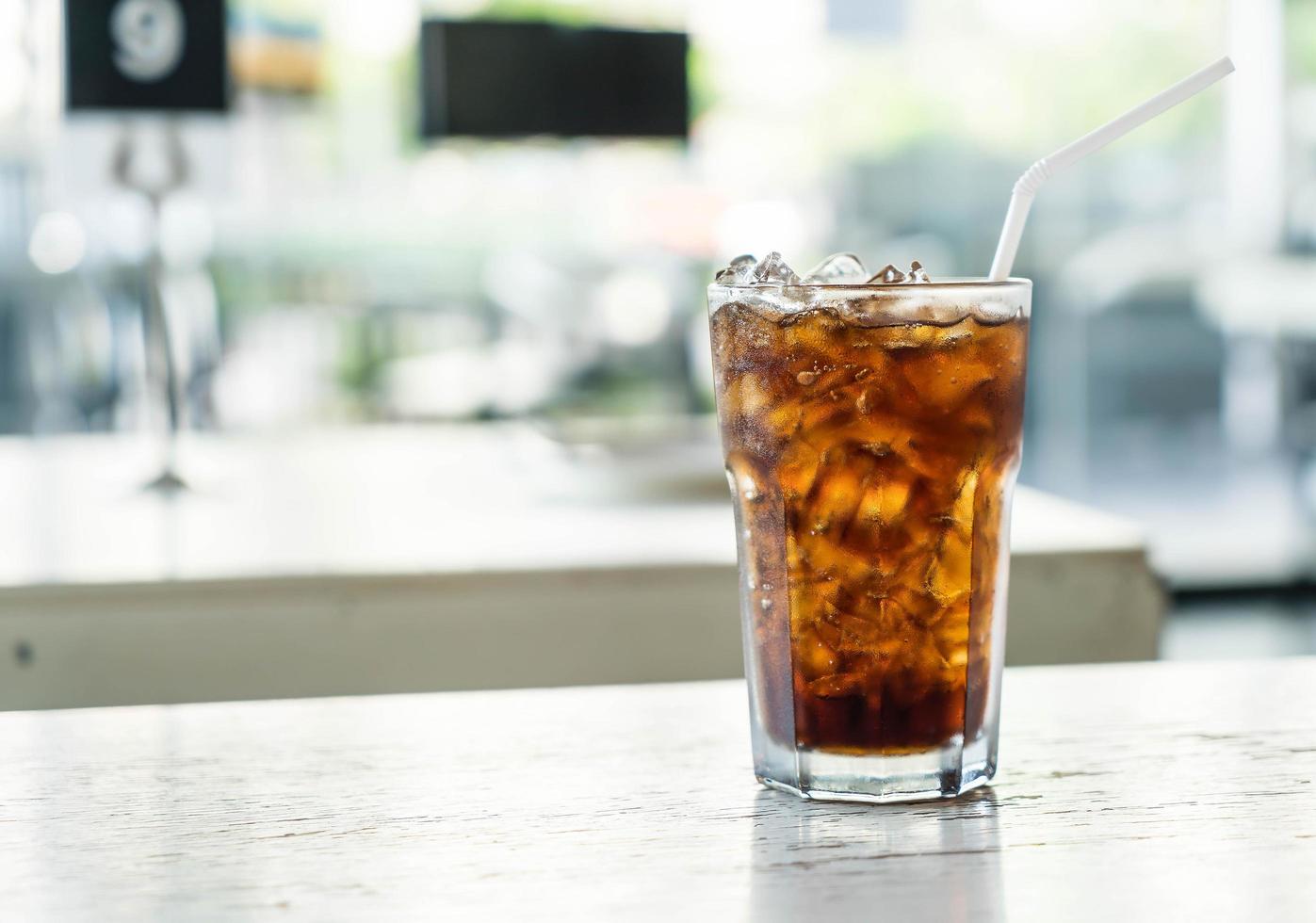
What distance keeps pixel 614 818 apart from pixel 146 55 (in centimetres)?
153

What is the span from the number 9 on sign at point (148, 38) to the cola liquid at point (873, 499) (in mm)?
1427

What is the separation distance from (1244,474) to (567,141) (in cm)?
344

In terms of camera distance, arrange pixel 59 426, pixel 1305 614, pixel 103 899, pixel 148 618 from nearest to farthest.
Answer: pixel 103 899
pixel 148 618
pixel 1305 614
pixel 59 426

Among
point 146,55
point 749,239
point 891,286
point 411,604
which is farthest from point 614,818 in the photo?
point 749,239

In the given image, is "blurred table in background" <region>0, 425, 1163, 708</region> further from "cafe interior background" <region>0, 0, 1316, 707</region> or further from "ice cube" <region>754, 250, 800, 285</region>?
"cafe interior background" <region>0, 0, 1316, 707</region>

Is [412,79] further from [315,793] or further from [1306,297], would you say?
[315,793]

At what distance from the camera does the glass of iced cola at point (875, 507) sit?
1.78 feet

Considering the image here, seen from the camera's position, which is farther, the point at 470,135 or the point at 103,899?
the point at 470,135

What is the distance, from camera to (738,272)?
579mm

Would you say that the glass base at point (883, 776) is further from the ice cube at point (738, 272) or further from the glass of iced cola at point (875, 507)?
the ice cube at point (738, 272)

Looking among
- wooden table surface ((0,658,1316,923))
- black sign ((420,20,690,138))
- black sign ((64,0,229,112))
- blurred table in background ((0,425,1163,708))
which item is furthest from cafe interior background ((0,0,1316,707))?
wooden table surface ((0,658,1316,923))

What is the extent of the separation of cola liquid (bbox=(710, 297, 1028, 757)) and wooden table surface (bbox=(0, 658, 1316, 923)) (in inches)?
1.4

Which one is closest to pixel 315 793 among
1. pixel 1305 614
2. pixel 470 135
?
pixel 470 135

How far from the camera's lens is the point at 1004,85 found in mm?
4641
